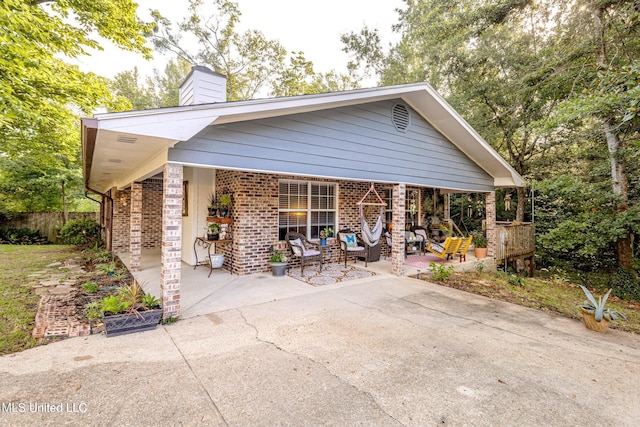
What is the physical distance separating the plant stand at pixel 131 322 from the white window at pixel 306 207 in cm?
367

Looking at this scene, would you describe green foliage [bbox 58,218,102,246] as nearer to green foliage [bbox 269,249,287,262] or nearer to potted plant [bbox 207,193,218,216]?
potted plant [bbox 207,193,218,216]

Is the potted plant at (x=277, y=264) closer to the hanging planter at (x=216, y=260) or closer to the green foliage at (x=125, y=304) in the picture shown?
the hanging planter at (x=216, y=260)

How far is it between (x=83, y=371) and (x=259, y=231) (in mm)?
4105

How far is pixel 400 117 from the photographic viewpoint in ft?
22.2

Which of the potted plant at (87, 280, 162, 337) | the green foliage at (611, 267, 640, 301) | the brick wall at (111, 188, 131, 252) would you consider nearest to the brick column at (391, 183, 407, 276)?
the potted plant at (87, 280, 162, 337)

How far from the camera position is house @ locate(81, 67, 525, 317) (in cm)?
384

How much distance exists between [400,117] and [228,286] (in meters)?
5.24

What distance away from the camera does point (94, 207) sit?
21.1m

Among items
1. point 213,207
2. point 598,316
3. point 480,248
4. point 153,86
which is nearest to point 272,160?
point 213,207

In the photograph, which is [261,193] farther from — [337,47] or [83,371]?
[337,47]

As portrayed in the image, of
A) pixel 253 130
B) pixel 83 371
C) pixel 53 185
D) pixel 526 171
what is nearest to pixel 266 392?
pixel 83 371

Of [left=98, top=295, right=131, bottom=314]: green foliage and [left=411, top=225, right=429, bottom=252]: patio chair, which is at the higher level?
[left=411, top=225, right=429, bottom=252]: patio chair

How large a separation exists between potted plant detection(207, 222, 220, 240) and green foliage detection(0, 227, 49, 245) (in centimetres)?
1182

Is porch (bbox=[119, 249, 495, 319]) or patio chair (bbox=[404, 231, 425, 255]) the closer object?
porch (bbox=[119, 249, 495, 319])
